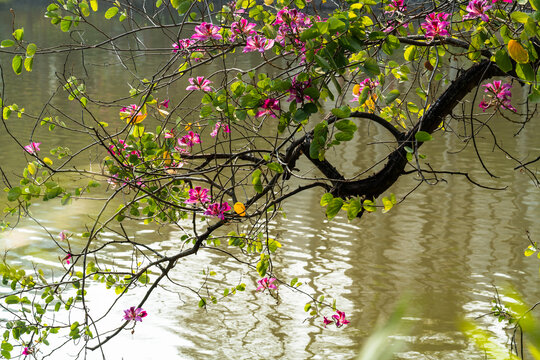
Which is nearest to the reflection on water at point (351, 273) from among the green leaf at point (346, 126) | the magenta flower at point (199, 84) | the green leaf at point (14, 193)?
the magenta flower at point (199, 84)

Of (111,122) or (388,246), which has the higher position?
(111,122)

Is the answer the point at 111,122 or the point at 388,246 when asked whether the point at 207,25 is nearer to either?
the point at 388,246

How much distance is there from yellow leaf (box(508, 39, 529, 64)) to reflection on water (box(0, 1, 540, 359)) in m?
2.98

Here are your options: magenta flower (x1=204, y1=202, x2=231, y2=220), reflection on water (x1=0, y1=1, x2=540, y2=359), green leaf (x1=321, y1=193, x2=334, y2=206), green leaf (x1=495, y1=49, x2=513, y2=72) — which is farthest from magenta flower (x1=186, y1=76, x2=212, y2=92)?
reflection on water (x1=0, y1=1, x2=540, y2=359)

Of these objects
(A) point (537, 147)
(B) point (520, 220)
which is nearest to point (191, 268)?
(B) point (520, 220)

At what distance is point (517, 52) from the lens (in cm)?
154

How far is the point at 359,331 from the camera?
16.0ft

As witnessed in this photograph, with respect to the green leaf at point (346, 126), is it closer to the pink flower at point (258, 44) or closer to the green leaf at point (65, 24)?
the pink flower at point (258, 44)

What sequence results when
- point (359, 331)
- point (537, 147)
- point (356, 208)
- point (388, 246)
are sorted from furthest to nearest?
point (537, 147)
point (388, 246)
point (359, 331)
point (356, 208)

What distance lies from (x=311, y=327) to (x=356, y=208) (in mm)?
3069

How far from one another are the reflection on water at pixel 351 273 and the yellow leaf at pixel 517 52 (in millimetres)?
2982

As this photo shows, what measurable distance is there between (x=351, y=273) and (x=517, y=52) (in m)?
4.41

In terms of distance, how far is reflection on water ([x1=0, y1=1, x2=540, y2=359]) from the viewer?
4668 millimetres

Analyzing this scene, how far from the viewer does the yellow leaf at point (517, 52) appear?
5.04 feet
